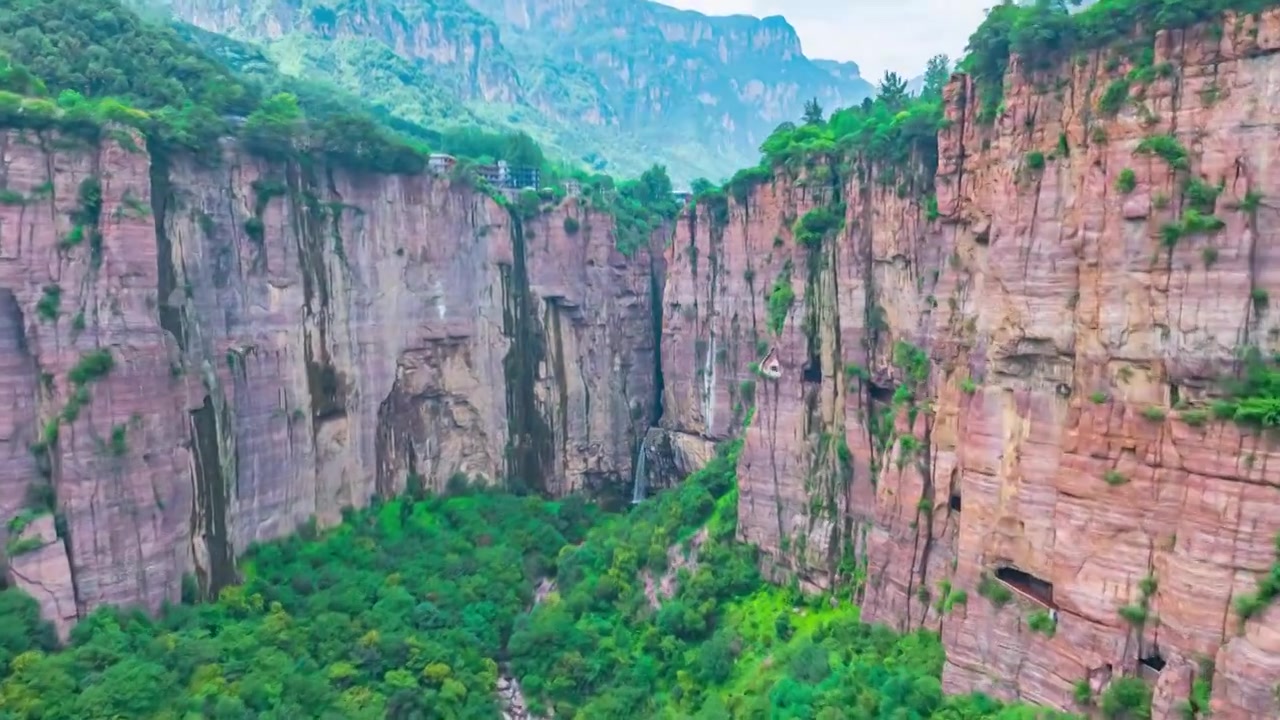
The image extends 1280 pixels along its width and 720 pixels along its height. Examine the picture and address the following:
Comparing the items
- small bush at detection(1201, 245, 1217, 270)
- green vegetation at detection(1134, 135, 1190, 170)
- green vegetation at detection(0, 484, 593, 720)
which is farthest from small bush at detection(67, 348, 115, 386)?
small bush at detection(1201, 245, 1217, 270)

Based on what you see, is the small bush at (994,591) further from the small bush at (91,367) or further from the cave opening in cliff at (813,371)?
the small bush at (91,367)

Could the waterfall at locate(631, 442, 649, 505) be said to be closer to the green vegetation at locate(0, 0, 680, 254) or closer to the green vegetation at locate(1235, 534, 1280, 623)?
the green vegetation at locate(0, 0, 680, 254)

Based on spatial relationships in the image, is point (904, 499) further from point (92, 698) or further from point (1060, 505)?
point (92, 698)

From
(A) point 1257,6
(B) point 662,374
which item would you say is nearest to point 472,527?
(B) point 662,374

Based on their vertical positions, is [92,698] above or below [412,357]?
below

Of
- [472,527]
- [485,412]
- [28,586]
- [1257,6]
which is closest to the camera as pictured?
[1257,6]

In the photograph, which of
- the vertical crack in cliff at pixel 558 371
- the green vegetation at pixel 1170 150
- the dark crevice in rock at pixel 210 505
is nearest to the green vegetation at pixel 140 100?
the dark crevice in rock at pixel 210 505
